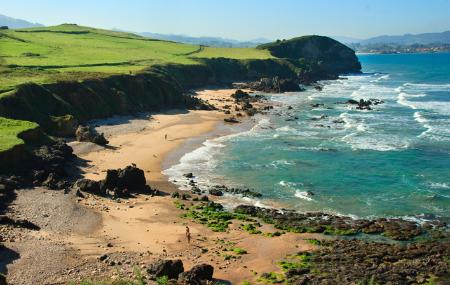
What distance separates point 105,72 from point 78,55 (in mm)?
22003

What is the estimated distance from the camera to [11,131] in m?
53.3

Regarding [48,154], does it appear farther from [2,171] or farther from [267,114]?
[267,114]

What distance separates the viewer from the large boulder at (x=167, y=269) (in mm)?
30375

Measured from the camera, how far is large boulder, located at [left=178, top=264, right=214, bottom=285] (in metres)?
29.0

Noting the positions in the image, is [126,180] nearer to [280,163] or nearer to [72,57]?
[280,163]

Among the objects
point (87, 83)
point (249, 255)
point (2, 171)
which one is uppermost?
point (87, 83)

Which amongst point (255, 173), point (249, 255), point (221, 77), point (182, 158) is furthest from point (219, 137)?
point (221, 77)

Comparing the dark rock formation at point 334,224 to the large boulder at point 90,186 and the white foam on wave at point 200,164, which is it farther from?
the large boulder at point 90,186

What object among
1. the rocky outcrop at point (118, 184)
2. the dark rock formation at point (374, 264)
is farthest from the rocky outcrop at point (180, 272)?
the rocky outcrop at point (118, 184)

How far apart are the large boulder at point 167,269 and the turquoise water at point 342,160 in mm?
17926

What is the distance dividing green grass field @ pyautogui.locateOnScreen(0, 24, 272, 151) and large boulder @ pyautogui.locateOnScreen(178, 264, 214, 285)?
2742 centimetres

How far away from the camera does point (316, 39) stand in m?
194

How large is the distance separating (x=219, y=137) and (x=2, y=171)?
34717 millimetres

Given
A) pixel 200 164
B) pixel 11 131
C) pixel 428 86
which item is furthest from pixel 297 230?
pixel 428 86
